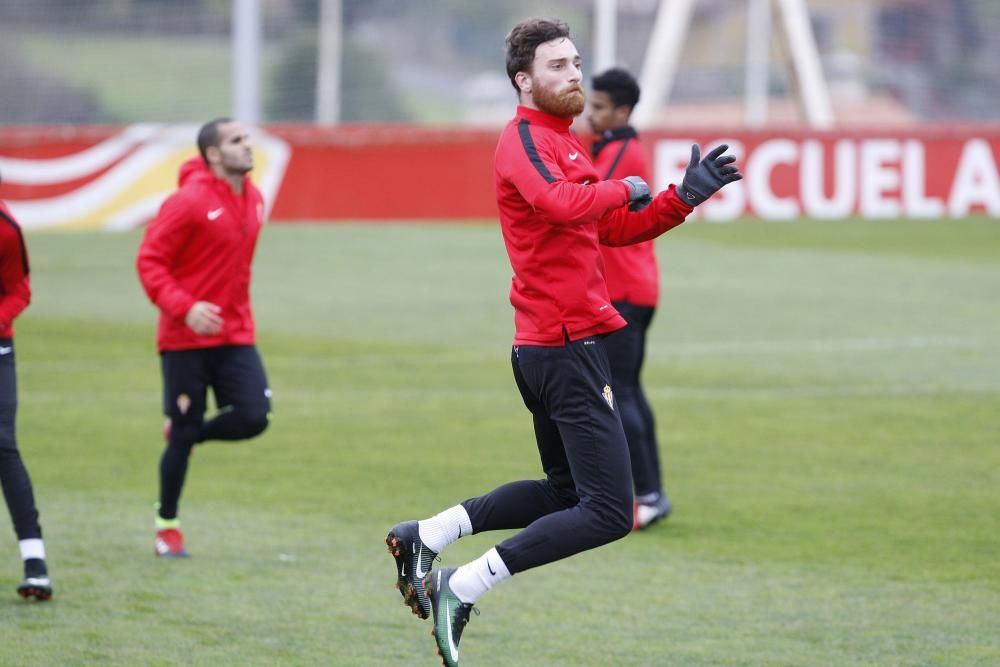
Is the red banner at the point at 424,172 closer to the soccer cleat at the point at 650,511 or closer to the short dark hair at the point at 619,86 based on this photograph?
the short dark hair at the point at 619,86

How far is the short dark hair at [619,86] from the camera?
9211 mm

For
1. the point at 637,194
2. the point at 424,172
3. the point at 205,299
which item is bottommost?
the point at 424,172

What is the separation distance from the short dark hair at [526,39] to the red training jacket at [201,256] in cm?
294

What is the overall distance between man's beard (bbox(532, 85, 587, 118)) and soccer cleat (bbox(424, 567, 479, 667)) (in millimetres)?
1741

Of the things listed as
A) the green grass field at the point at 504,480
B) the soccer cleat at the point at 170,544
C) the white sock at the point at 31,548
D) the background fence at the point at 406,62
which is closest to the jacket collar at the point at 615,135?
the green grass field at the point at 504,480

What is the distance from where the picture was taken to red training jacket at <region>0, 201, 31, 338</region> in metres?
7.47

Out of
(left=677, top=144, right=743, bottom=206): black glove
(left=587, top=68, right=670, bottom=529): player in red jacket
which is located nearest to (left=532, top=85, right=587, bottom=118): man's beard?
(left=677, top=144, right=743, bottom=206): black glove

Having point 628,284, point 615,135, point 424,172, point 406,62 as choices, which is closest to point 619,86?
point 615,135

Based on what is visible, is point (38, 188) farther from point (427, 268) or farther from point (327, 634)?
point (327, 634)

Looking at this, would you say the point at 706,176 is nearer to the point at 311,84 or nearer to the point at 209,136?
the point at 209,136

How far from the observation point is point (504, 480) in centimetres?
1054

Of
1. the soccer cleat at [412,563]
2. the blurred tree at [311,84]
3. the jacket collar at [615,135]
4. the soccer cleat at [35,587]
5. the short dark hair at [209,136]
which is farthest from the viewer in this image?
the blurred tree at [311,84]

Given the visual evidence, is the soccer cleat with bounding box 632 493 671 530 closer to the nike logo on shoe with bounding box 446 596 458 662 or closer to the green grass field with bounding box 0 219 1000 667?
the green grass field with bounding box 0 219 1000 667

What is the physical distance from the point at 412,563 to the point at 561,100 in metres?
1.84
